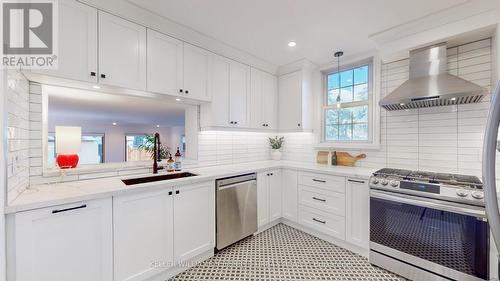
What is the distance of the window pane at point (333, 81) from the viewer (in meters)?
3.35

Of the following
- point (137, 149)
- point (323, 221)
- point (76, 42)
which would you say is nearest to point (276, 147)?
point (323, 221)

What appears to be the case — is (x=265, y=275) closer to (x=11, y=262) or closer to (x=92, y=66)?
(x=11, y=262)

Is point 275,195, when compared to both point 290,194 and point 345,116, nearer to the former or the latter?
point 290,194

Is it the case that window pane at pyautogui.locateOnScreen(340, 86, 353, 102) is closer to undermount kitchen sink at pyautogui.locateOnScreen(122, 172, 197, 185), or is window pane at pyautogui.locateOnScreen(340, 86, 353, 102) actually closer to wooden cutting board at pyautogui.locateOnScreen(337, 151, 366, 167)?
wooden cutting board at pyautogui.locateOnScreen(337, 151, 366, 167)

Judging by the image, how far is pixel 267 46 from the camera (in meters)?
2.74

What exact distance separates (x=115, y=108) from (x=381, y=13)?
2983 millimetres

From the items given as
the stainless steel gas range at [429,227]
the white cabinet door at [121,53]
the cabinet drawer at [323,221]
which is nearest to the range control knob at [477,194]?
the stainless steel gas range at [429,227]

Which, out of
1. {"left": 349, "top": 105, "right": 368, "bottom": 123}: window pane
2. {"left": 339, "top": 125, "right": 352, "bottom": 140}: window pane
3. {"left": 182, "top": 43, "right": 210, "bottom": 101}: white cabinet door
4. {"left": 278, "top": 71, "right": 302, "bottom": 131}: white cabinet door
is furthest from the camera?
{"left": 278, "top": 71, "right": 302, "bottom": 131}: white cabinet door

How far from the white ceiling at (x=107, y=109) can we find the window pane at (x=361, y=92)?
8.24ft

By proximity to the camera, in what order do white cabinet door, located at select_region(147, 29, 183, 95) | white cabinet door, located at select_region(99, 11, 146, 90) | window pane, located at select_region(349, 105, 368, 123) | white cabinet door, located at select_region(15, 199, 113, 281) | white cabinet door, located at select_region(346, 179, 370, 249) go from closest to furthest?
white cabinet door, located at select_region(15, 199, 113, 281) < white cabinet door, located at select_region(99, 11, 146, 90) < white cabinet door, located at select_region(147, 29, 183, 95) < white cabinet door, located at select_region(346, 179, 370, 249) < window pane, located at select_region(349, 105, 368, 123)

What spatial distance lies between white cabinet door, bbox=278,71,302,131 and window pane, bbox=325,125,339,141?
0.51m

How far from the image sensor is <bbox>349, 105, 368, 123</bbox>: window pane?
3035 millimetres

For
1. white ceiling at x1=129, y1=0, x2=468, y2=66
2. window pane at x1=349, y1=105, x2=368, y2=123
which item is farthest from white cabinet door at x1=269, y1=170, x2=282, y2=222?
white ceiling at x1=129, y1=0, x2=468, y2=66

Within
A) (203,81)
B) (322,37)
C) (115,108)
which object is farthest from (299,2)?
(115,108)
